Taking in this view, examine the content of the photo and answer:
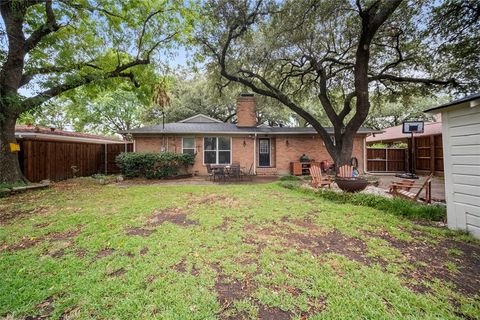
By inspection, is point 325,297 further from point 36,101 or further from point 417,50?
point 417,50

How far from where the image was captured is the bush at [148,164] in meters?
10.9

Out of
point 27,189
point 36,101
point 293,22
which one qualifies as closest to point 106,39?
point 36,101

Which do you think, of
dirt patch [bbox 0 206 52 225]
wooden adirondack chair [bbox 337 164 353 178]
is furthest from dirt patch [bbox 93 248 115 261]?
wooden adirondack chair [bbox 337 164 353 178]

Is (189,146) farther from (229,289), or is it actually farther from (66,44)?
(229,289)

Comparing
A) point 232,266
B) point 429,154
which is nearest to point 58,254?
point 232,266

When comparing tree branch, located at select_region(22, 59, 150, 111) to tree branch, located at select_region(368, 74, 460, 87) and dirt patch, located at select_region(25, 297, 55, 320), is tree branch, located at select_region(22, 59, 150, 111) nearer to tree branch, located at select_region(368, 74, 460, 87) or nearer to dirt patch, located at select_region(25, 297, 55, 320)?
dirt patch, located at select_region(25, 297, 55, 320)

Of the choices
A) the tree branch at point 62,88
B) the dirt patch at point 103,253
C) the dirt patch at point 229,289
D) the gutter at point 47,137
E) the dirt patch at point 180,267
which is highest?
the tree branch at point 62,88

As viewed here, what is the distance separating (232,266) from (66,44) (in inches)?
494

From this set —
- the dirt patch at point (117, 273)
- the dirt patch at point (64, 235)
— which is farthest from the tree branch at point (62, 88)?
the dirt patch at point (117, 273)

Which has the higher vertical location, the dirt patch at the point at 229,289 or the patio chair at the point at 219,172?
the patio chair at the point at 219,172

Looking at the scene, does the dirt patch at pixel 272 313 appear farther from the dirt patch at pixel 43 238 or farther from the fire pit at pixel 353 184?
the fire pit at pixel 353 184

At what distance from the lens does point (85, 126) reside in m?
25.7

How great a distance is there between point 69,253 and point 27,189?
6612 mm

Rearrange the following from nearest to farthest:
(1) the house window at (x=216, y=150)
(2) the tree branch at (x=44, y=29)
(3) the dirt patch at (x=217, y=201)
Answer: (3) the dirt patch at (x=217, y=201) → (2) the tree branch at (x=44, y=29) → (1) the house window at (x=216, y=150)
